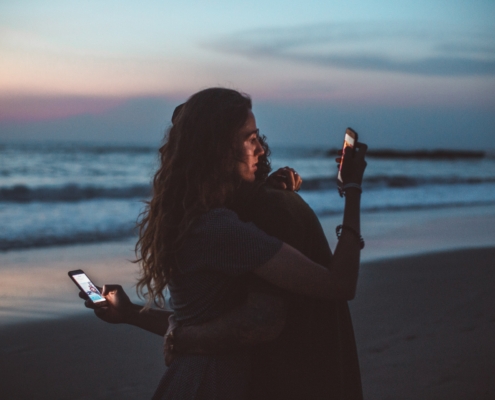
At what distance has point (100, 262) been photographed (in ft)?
26.6

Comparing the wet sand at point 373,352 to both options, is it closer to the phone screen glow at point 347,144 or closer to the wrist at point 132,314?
the wrist at point 132,314

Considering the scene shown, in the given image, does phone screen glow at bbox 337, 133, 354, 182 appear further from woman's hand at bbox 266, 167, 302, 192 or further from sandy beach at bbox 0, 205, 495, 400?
sandy beach at bbox 0, 205, 495, 400

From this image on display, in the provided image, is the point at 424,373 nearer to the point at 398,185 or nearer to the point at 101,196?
the point at 101,196

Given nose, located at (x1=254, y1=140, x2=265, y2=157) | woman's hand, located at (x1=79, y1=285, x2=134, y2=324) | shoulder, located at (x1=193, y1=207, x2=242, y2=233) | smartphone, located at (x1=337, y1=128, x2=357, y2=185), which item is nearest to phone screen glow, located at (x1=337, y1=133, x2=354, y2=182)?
smartphone, located at (x1=337, y1=128, x2=357, y2=185)

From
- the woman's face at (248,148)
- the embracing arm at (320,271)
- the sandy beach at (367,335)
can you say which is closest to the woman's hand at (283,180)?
the woman's face at (248,148)

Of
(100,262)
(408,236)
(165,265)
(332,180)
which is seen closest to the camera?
(165,265)

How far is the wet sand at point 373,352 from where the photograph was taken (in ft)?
13.2

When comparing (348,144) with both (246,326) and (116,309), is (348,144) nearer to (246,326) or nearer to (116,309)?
(246,326)

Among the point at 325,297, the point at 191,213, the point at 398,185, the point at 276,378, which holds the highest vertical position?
the point at 191,213

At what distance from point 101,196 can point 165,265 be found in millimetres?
17608

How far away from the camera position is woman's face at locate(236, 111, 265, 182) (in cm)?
190

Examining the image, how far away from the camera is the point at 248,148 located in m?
1.92

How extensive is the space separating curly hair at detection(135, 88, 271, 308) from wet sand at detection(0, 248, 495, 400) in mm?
2437

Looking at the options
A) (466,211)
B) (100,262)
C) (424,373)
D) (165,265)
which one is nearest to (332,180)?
(466,211)
